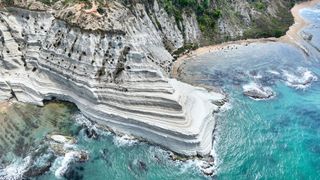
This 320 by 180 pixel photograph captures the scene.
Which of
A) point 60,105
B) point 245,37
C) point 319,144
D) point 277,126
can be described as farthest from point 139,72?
point 245,37

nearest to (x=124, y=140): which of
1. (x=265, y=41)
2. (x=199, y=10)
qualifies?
(x=199, y=10)

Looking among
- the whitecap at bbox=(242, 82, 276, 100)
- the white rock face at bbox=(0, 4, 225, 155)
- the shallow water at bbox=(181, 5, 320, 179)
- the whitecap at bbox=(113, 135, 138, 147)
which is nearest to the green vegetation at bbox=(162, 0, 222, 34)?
the shallow water at bbox=(181, 5, 320, 179)

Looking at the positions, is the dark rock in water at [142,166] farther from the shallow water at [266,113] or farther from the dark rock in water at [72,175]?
the shallow water at [266,113]

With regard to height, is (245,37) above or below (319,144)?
above

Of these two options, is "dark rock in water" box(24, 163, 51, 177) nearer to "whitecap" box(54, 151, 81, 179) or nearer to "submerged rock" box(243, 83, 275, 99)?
"whitecap" box(54, 151, 81, 179)

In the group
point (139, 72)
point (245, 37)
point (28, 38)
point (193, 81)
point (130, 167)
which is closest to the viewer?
point (130, 167)

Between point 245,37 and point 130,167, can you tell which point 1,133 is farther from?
point 245,37
